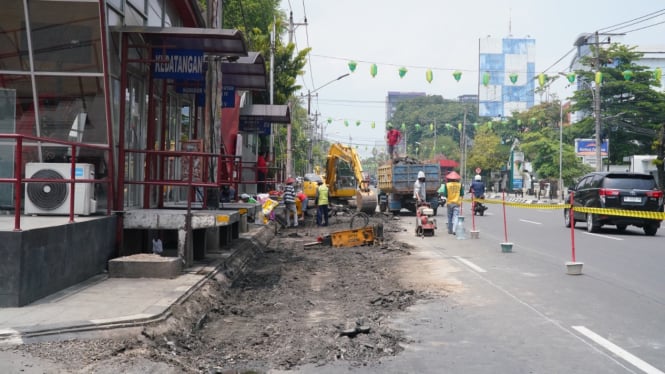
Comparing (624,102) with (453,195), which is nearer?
(453,195)

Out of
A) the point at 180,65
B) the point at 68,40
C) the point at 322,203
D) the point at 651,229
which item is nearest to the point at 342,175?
the point at 322,203

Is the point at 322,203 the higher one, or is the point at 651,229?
the point at 322,203

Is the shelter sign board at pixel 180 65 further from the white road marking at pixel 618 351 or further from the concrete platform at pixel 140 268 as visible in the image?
the white road marking at pixel 618 351

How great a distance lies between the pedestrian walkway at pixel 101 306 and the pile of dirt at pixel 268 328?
191 millimetres

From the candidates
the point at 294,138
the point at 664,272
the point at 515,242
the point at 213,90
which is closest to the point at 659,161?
the point at 515,242

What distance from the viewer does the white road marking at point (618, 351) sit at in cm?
579

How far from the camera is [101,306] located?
754 cm

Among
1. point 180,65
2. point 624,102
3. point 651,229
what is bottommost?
point 651,229

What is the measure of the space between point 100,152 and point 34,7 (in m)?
2.41

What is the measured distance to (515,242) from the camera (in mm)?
17703

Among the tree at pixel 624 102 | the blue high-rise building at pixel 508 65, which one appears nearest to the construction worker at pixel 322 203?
the tree at pixel 624 102

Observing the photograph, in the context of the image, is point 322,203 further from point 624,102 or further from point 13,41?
point 624,102

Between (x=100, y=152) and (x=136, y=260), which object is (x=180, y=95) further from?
(x=136, y=260)

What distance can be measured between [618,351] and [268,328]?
3.75m
